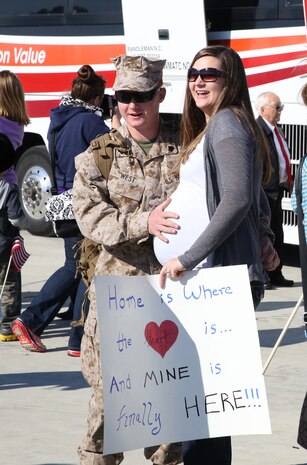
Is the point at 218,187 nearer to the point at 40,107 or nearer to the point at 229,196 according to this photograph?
the point at 229,196

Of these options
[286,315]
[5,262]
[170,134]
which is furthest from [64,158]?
[170,134]

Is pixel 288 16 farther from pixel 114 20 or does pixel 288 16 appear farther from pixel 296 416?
pixel 296 416

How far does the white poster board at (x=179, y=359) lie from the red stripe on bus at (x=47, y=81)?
28.9 feet

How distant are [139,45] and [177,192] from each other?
7912 mm

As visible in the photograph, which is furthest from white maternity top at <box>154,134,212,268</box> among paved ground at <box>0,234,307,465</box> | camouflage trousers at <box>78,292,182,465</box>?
paved ground at <box>0,234,307,465</box>

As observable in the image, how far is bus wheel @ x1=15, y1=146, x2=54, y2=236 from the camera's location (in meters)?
13.1

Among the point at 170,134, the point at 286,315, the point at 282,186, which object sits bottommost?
the point at 286,315

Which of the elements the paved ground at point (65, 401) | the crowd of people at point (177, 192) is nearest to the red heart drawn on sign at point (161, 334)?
the crowd of people at point (177, 192)

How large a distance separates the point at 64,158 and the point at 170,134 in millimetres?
3179

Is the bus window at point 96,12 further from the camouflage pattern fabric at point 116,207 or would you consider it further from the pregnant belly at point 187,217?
the pregnant belly at point 187,217

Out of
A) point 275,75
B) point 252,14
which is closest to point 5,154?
point 275,75

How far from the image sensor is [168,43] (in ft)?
38.5

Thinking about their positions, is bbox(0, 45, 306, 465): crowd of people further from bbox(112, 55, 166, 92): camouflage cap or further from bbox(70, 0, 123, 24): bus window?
bbox(70, 0, 123, 24): bus window

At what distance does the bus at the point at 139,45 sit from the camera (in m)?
11.0
